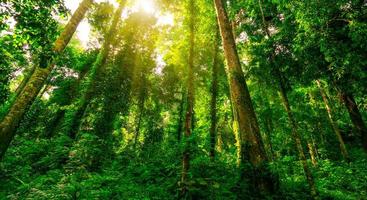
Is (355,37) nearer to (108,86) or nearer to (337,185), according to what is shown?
(337,185)

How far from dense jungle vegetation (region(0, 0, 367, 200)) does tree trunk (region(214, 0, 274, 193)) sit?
0.11 ft

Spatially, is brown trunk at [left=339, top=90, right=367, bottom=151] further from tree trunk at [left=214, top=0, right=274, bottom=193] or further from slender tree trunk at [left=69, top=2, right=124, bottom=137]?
slender tree trunk at [left=69, top=2, right=124, bottom=137]

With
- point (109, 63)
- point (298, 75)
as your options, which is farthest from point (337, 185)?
point (109, 63)

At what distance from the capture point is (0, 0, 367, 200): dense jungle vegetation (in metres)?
5.93

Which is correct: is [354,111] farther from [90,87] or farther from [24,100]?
[24,100]

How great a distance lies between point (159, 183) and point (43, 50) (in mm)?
4821

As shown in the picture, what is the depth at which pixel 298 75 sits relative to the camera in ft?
44.1

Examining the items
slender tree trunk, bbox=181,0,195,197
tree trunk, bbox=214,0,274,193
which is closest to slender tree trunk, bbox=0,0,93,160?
slender tree trunk, bbox=181,0,195,197

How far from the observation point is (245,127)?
696cm

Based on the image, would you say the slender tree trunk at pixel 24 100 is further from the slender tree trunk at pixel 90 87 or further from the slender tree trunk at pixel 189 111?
the slender tree trunk at pixel 90 87

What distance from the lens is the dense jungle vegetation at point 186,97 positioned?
593cm

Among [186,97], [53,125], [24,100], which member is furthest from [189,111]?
[53,125]

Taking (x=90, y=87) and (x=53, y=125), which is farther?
(x=53, y=125)

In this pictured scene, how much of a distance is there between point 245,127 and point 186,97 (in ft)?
22.4
